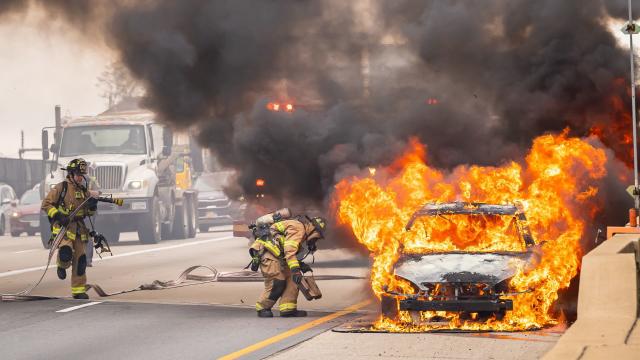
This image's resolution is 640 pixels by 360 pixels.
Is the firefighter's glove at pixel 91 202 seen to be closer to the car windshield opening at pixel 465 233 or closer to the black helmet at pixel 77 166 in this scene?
the black helmet at pixel 77 166

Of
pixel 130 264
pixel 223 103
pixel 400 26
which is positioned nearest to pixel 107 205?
pixel 130 264

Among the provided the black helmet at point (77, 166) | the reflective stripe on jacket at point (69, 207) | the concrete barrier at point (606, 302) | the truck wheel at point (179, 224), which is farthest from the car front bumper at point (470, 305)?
the truck wheel at point (179, 224)

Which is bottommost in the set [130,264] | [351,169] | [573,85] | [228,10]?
[130,264]

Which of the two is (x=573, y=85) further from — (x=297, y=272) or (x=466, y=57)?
(x=297, y=272)

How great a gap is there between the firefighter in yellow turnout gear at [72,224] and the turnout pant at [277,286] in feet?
11.1

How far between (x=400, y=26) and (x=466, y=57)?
1260 millimetres

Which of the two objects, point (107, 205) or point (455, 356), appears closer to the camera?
point (455, 356)

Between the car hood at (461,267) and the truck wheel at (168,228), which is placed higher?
the car hood at (461,267)

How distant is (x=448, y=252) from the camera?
1202 cm

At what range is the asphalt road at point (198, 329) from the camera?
10.3 meters

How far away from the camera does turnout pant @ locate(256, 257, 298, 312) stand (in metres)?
12.9

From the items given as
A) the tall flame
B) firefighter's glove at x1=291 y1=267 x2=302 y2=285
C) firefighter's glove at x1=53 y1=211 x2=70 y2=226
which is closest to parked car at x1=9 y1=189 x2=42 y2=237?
the tall flame

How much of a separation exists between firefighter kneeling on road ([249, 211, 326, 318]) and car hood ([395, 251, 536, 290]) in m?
1.30

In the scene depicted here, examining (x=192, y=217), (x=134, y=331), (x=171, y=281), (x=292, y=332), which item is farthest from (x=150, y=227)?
(x=292, y=332)
